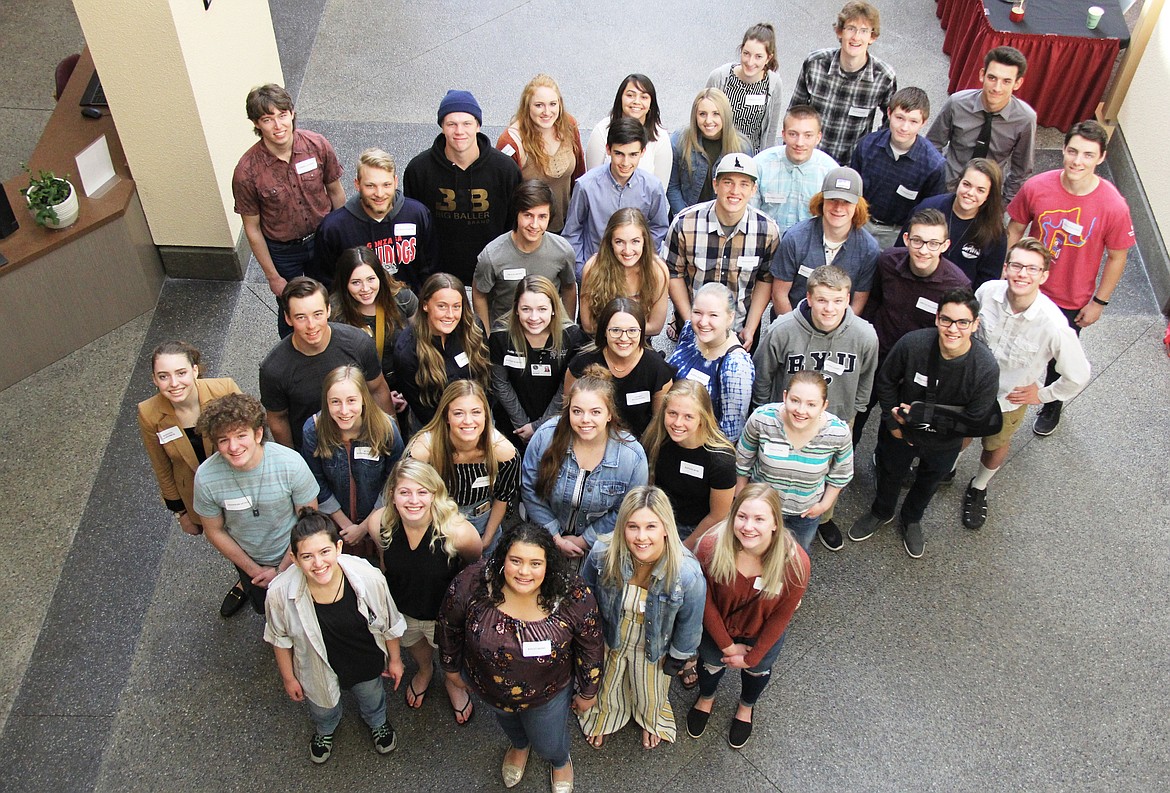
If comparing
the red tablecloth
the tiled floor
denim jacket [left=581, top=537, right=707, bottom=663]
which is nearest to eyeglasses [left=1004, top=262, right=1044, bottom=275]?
the tiled floor

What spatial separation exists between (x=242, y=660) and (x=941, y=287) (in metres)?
3.49

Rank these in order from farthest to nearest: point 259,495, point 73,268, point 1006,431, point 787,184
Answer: point 73,268
point 787,184
point 1006,431
point 259,495

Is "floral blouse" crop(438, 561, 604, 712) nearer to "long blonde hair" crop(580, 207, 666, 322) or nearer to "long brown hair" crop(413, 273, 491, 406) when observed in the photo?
"long brown hair" crop(413, 273, 491, 406)

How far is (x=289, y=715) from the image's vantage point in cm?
393

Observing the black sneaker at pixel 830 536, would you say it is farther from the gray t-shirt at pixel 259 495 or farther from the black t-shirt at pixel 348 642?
the gray t-shirt at pixel 259 495

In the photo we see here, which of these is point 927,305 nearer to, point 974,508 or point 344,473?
point 974,508

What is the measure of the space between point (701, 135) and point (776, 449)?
2.17 m

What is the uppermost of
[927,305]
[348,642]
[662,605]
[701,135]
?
[701,135]

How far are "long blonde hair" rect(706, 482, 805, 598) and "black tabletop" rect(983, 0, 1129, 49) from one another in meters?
5.00

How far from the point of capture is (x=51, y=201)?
5328mm

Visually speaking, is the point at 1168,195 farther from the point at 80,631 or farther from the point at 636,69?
the point at 80,631

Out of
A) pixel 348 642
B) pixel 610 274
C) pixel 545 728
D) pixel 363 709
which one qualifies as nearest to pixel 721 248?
pixel 610 274

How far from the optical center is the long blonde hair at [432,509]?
11.1 ft

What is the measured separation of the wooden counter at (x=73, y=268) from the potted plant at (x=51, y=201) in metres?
0.07
